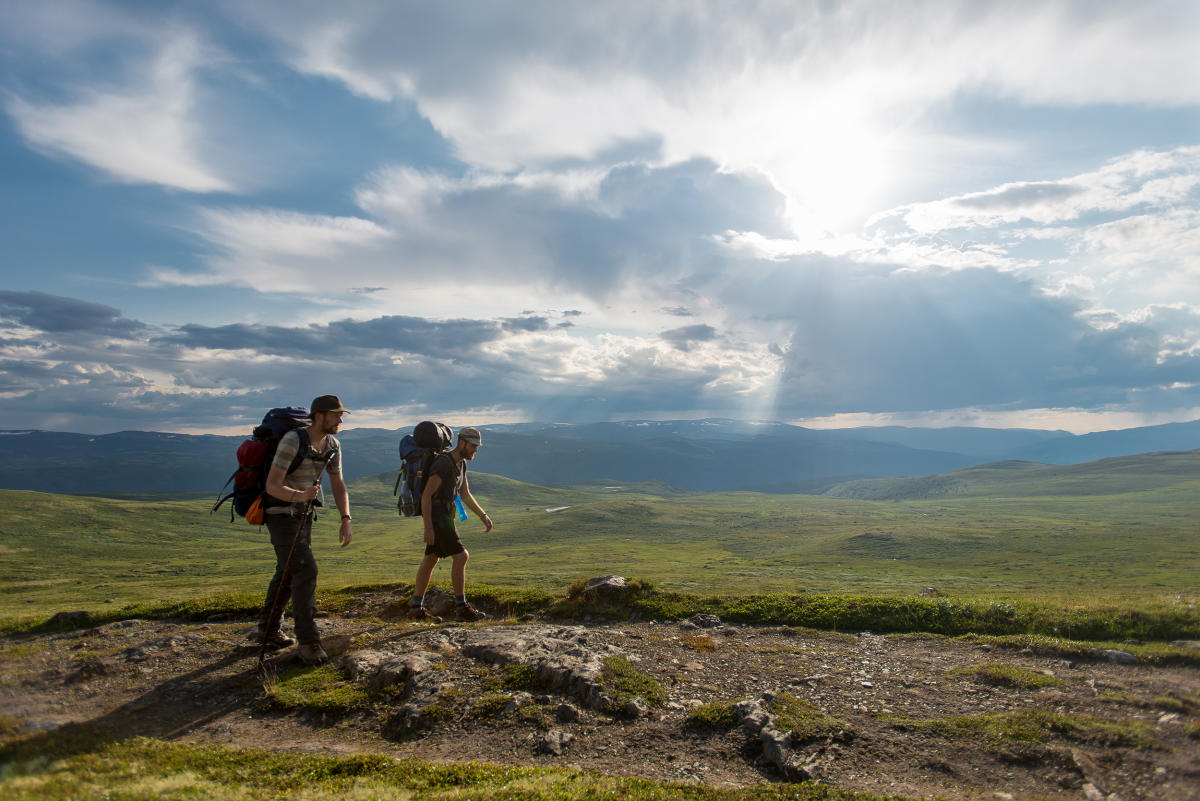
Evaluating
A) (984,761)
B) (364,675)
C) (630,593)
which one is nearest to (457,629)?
(364,675)

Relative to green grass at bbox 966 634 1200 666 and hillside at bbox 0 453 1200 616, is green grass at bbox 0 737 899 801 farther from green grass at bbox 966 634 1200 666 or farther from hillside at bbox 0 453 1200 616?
hillside at bbox 0 453 1200 616

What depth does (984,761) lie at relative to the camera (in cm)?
754

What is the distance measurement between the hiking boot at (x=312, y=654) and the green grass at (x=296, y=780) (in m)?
3.15

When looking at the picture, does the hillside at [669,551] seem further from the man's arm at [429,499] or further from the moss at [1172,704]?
the moss at [1172,704]

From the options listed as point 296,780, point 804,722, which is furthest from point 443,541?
point 804,722

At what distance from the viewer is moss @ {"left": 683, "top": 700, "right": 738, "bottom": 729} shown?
29.1 feet

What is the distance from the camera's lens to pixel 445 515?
14.2 metres

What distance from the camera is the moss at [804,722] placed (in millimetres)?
8258

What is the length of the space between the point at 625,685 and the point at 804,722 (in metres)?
2.85

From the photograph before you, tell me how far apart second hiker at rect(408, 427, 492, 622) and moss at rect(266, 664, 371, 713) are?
3810 millimetres

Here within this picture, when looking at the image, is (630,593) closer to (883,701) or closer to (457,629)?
(457,629)

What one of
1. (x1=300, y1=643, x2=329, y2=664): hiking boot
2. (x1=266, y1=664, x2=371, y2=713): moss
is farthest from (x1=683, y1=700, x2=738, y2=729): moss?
(x1=300, y1=643, x2=329, y2=664): hiking boot

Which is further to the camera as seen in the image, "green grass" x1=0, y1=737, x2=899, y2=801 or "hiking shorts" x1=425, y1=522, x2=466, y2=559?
"hiking shorts" x1=425, y1=522, x2=466, y2=559

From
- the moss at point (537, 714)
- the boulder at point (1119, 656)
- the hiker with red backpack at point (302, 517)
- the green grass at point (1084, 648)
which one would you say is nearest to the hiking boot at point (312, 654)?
the hiker with red backpack at point (302, 517)
